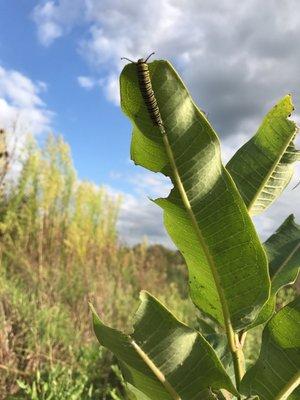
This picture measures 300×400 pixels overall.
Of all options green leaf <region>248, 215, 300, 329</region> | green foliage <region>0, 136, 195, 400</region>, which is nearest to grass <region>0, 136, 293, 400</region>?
green foliage <region>0, 136, 195, 400</region>

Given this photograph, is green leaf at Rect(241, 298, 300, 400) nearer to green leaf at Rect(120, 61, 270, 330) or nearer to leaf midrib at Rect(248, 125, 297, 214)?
green leaf at Rect(120, 61, 270, 330)

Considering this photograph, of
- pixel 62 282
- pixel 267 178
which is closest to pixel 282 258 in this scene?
pixel 267 178

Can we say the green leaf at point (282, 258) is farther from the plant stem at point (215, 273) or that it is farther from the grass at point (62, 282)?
the grass at point (62, 282)

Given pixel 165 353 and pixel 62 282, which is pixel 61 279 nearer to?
pixel 62 282

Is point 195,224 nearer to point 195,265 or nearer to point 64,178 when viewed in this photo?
point 195,265

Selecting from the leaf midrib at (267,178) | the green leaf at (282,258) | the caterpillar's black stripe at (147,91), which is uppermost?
the caterpillar's black stripe at (147,91)

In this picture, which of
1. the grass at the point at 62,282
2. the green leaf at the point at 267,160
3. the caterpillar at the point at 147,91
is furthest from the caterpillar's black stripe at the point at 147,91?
the grass at the point at 62,282
